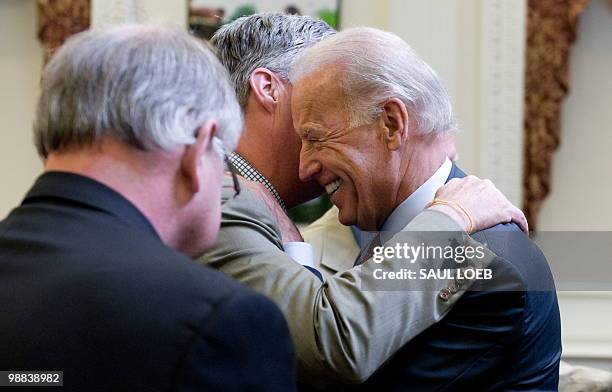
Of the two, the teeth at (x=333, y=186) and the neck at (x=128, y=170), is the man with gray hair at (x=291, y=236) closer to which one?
the teeth at (x=333, y=186)

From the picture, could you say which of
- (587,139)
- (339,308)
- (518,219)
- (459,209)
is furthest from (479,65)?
(339,308)

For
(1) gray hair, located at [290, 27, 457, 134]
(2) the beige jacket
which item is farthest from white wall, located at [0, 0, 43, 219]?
(2) the beige jacket

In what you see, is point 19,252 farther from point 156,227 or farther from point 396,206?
point 396,206

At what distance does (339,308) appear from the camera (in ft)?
7.62

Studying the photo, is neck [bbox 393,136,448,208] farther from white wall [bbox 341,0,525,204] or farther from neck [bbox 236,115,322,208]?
white wall [bbox 341,0,525,204]

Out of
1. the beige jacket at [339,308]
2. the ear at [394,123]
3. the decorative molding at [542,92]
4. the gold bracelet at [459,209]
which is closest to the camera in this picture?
the beige jacket at [339,308]

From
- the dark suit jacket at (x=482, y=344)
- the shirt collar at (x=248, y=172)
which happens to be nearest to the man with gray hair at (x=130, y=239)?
the dark suit jacket at (x=482, y=344)

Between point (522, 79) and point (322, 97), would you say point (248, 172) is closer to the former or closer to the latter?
point (322, 97)

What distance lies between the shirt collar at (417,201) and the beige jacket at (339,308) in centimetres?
24

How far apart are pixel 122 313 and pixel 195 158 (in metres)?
0.28

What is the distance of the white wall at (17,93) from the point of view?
19.6ft

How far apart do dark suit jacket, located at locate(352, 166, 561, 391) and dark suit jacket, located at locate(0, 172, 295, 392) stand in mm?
785

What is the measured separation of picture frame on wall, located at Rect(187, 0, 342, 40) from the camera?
5734mm
